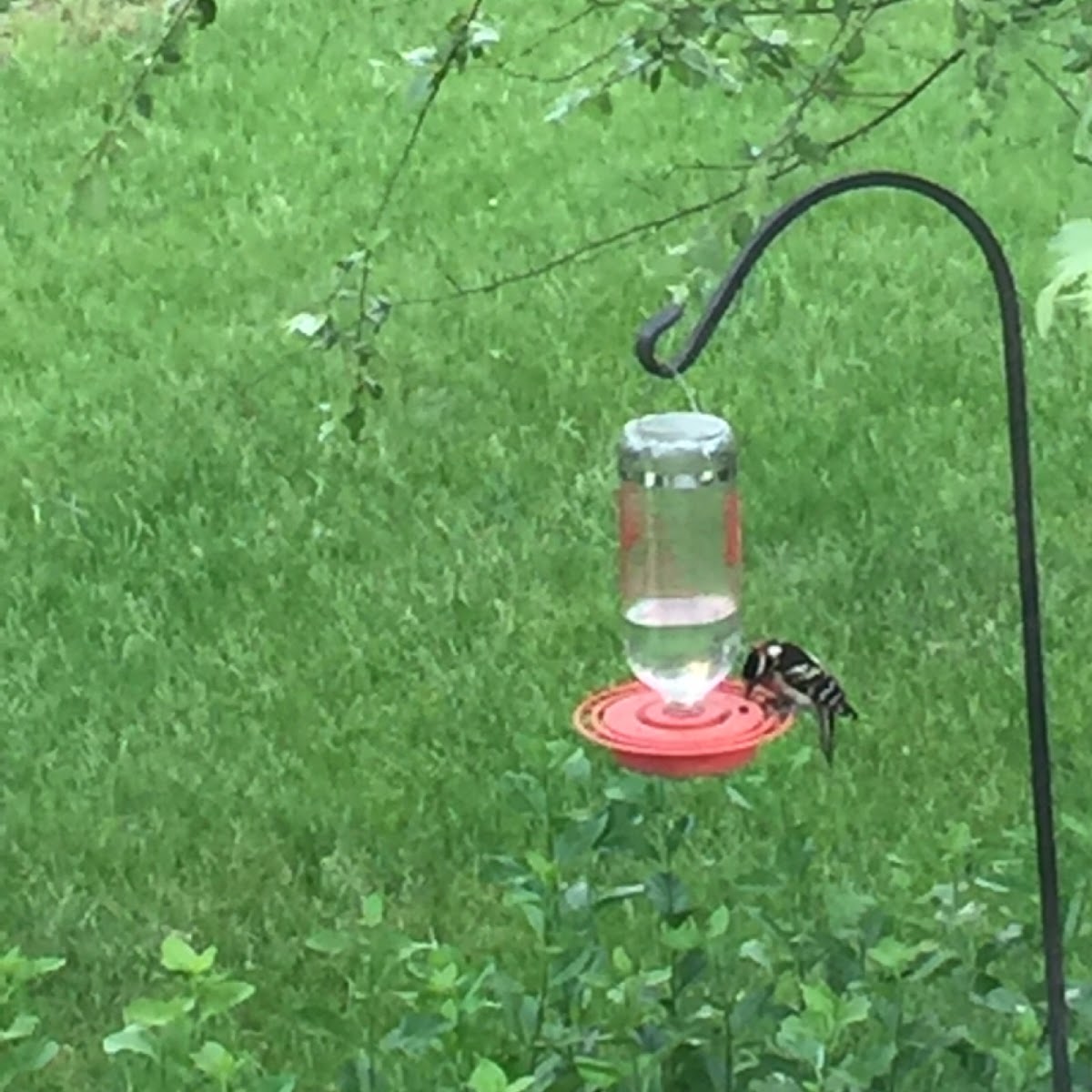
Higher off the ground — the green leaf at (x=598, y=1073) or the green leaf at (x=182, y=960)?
the green leaf at (x=182, y=960)

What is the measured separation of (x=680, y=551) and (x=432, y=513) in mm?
2401

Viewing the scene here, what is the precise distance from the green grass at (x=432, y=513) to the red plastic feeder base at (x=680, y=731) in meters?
0.38

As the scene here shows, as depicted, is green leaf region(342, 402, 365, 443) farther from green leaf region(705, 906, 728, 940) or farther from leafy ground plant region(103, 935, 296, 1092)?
leafy ground plant region(103, 935, 296, 1092)

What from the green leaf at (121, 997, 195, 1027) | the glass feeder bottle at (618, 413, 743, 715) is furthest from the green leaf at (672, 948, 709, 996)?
the green leaf at (121, 997, 195, 1027)

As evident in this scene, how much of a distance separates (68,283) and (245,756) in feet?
8.39

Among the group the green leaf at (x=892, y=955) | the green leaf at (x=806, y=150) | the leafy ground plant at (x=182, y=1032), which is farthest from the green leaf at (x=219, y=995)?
the green leaf at (x=806, y=150)

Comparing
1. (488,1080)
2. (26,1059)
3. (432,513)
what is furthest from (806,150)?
(432,513)

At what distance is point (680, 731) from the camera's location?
2.08 meters

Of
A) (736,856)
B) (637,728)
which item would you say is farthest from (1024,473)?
(736,856)

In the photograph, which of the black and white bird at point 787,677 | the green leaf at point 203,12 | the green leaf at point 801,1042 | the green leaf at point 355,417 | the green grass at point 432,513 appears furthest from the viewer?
the green grass at point 432,513

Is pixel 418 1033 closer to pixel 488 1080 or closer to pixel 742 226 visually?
pixel 488 1080

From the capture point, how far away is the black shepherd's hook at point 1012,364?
1791 mm

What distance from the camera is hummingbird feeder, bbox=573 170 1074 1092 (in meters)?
1.86

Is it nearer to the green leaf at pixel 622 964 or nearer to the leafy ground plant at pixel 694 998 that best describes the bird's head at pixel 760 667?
the leafy ground plant at pixel 694 998
